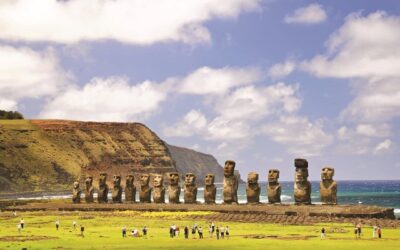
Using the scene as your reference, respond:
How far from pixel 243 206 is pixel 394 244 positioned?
26241 mm

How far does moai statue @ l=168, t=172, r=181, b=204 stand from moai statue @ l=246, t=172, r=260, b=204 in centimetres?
936

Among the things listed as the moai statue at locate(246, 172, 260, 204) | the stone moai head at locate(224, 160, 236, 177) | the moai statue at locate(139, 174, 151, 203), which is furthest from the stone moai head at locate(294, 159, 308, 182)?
the moai statue at locate(139, 174, 151, 203)

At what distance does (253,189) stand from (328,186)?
8056mm

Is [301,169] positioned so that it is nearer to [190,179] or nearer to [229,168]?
[229,168]

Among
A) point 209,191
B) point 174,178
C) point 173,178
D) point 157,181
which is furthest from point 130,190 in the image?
point 209,191

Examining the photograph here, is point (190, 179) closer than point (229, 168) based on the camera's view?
No

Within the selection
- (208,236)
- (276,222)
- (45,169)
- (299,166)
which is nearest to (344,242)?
(208,236)

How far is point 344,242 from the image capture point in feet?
139

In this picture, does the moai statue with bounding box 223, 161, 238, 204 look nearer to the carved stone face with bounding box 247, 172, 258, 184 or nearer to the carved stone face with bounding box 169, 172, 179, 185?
the carved stone face with bounding box 247, 172, 258, 184

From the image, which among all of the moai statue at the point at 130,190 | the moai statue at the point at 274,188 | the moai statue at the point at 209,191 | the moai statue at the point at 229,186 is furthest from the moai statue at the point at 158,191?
the moai statue at the point at 274,188

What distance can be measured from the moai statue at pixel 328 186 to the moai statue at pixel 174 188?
1745 centimetres

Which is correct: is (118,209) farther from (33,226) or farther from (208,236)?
(208,236)

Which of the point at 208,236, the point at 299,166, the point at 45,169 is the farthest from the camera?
the point at 45,169

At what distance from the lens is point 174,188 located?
248ft
